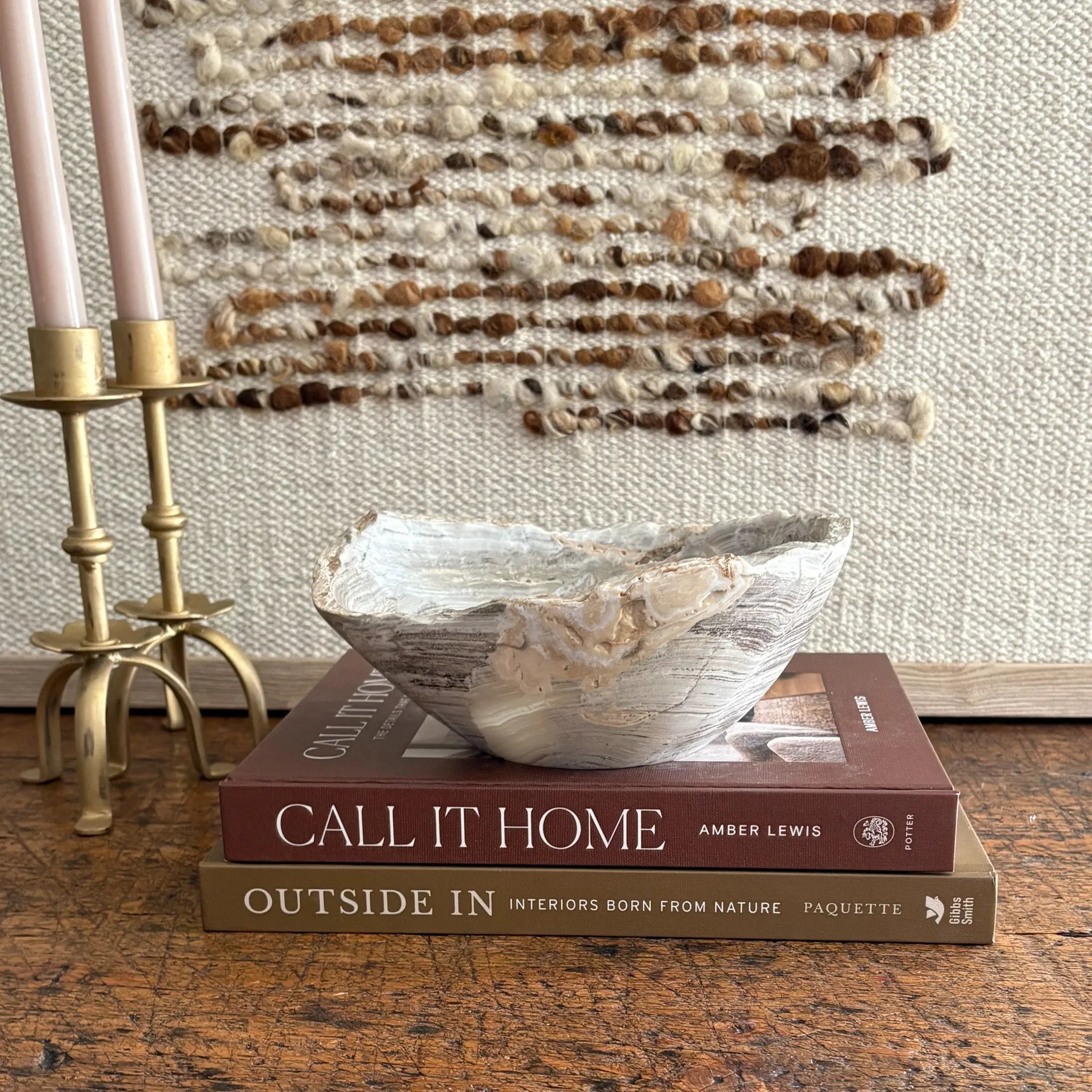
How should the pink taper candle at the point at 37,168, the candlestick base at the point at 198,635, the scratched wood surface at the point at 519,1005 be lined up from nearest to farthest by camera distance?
the scratched wood surface at the point at 519,1005 < the pink taper candle at the point at 37,168 < the candlestick base at the point at 198,635

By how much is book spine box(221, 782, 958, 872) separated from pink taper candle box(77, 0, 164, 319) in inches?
9.7

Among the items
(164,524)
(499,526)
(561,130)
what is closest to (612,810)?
(499,526)

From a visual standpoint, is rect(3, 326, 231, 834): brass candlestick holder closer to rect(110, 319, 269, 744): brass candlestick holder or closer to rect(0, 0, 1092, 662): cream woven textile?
rect(110, 319, 269, 744): brass candlestick holder

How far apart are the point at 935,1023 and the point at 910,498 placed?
13.8 inches

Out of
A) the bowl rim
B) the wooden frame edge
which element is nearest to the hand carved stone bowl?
the bowl rim

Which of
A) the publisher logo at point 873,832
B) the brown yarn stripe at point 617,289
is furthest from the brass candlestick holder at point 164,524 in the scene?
the publisher logo at point 873,832

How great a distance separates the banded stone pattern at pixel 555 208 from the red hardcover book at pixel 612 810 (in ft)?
0.87

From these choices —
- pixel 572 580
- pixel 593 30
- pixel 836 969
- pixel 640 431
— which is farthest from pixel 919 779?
pixel 593 30

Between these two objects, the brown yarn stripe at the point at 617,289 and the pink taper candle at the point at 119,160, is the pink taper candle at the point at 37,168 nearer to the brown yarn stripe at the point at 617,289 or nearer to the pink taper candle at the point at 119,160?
the pink taper candle at the point at 119,160

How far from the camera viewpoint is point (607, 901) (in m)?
0.44

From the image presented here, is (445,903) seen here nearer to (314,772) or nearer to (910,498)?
(314,772)

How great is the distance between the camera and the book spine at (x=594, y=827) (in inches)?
16.8

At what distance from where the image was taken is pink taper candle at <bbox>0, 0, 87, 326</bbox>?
0.48 meters

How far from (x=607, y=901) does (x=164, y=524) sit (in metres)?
0.29
